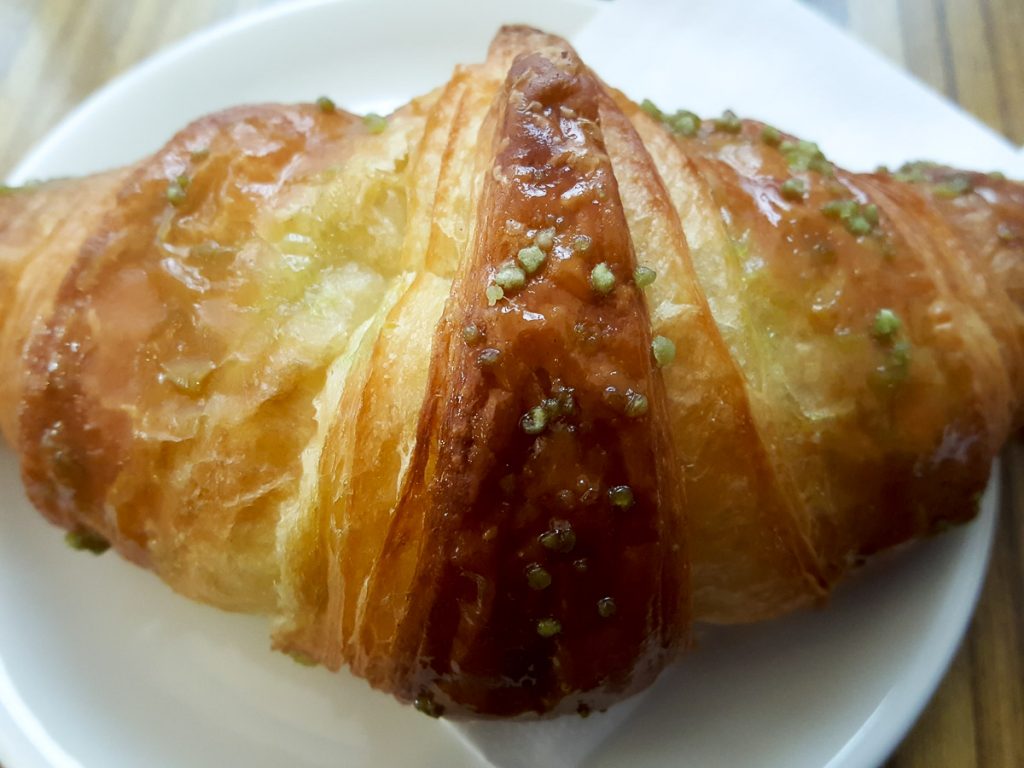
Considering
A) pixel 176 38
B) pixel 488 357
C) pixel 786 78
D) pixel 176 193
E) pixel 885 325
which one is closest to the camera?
→ pixel 488 357

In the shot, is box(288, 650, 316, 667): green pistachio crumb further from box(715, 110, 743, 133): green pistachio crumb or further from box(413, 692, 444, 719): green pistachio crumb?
box(715, 110, 743, 133): green pistachio crumb

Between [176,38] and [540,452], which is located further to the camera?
[176,38]

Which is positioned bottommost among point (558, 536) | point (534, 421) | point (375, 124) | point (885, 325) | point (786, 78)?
point (558, 536)

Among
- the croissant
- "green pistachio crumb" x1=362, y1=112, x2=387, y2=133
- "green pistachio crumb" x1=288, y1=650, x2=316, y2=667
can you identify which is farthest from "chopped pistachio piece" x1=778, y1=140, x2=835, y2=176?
"green pistachio crumb" x1=288, y1=650, x2=316, y2=667

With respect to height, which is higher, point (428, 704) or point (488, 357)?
point (488, 357)

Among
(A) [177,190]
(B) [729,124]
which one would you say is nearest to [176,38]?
(A) [177,190]

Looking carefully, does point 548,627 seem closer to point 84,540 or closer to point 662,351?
point 662,351

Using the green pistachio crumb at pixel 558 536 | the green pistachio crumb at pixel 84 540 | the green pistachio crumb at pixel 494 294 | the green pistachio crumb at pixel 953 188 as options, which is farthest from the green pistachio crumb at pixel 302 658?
the green pistachio crumb at pixel 953 188
